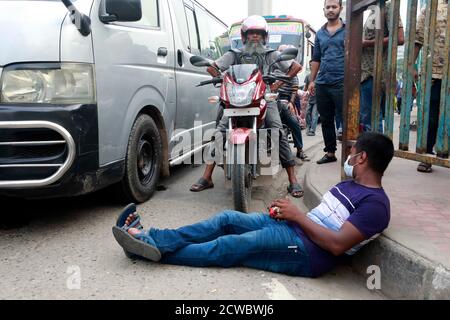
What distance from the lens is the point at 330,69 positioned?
461cm

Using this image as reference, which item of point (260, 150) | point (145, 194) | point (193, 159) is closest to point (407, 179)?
point (260, 150)

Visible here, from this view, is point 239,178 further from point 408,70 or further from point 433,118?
point 433,118

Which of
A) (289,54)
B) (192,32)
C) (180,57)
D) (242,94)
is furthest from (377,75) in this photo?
(192,32)

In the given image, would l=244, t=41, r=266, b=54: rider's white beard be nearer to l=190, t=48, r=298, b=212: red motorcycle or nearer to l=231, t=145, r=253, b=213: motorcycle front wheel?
l=190, t=48, r=298, b=212: red motorcycle

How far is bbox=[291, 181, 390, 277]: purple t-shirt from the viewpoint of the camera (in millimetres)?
2164

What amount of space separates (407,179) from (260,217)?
1.93 meters

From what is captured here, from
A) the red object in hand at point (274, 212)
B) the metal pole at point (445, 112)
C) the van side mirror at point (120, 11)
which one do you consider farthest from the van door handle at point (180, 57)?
the metal pole at point (445, 112)

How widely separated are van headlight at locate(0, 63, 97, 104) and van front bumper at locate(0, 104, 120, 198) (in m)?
0.07

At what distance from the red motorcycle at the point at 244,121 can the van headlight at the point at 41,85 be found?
1227 millimetres

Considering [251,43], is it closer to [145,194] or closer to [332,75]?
[332,75]

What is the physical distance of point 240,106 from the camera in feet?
11.1

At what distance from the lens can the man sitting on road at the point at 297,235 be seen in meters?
2.20

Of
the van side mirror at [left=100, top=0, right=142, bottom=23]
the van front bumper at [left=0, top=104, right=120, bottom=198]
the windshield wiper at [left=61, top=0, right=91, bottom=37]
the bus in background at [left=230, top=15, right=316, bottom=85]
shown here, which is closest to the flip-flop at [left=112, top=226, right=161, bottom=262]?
the van front bumper at [left=0, top=104, right=120, bottom=198]

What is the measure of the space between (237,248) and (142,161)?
1695 millimetres
